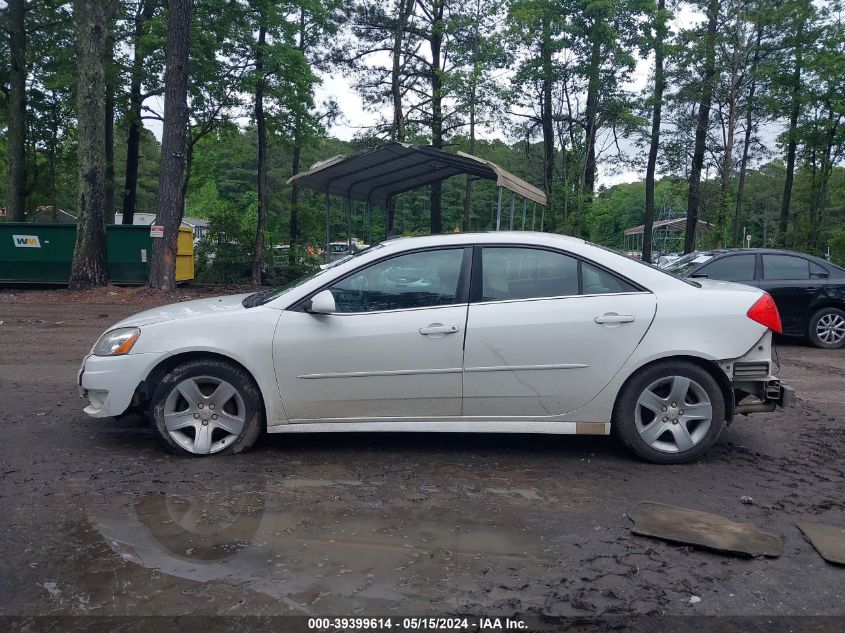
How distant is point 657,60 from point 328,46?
13737 mm

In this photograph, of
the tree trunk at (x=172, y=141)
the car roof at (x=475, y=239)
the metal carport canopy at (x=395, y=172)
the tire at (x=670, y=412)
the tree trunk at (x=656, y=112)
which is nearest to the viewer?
the tire at (x=670, y=412)

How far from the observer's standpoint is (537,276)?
495 cm

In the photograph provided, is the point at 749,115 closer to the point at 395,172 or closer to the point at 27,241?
the point at 395,172

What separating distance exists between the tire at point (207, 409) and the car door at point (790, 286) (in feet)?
28.3

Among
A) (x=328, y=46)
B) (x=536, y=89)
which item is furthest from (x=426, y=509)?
(x=536, y=89)

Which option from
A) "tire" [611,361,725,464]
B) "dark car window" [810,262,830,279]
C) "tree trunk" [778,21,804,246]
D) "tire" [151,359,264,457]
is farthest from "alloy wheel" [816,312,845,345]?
"tree trunk" [778,21,804,246]

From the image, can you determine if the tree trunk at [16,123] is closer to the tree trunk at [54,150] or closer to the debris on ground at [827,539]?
the tree trunk at [54,150]

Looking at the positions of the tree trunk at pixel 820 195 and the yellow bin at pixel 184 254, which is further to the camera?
the tree trunk at pixel 820 195

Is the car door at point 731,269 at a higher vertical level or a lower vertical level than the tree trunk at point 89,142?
lower

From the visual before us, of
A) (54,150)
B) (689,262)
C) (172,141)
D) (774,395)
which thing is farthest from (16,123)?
(774,395)

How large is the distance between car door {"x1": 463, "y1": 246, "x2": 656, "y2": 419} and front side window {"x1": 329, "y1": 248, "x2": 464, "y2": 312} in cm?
24

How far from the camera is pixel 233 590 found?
10.2 ft

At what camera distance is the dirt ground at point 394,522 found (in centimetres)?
308

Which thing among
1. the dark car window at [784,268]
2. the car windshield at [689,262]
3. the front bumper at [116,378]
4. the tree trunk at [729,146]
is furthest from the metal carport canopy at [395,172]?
the tree trunk at [729,146]
